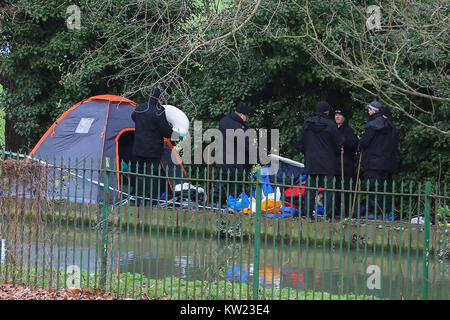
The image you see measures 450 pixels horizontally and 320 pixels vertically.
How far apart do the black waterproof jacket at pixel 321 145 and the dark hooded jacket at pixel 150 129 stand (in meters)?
2.53

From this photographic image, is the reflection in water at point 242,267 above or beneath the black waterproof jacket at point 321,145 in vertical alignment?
beneath

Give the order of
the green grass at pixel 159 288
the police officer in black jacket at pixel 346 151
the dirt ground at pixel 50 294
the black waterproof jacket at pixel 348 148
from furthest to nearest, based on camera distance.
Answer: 1. the black waterproof jacket at pixel 348 148
2. the police officer in black jacket at pixel 346 151
3. the dirt ground at pixel 50 294
4. the green grass at pixel 159 288

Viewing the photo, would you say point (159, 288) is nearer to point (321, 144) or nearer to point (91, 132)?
point (321, 144)

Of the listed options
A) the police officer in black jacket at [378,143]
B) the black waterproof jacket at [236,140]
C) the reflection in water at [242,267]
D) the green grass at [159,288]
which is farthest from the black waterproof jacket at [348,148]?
the green grass at [159,288]

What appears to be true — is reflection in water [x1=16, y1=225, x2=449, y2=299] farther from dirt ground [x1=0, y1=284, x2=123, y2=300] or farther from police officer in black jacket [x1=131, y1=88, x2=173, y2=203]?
police officer in black jacket [x1=131, y1=88, x2=173, y2=203]

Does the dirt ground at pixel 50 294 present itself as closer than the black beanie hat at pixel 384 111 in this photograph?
Yes

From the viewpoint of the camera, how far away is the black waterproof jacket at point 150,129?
1515cm

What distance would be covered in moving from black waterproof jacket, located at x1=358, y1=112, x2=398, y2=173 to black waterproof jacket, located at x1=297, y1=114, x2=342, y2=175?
0.50m

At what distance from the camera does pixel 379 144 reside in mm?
14359

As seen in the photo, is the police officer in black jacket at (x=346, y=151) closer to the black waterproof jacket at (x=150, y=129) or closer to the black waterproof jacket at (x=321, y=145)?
the black waterproof jacket at (x=321, y=145)

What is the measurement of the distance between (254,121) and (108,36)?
11.4ft

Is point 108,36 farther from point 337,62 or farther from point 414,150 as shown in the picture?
point 414,150

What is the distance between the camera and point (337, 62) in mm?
15727
